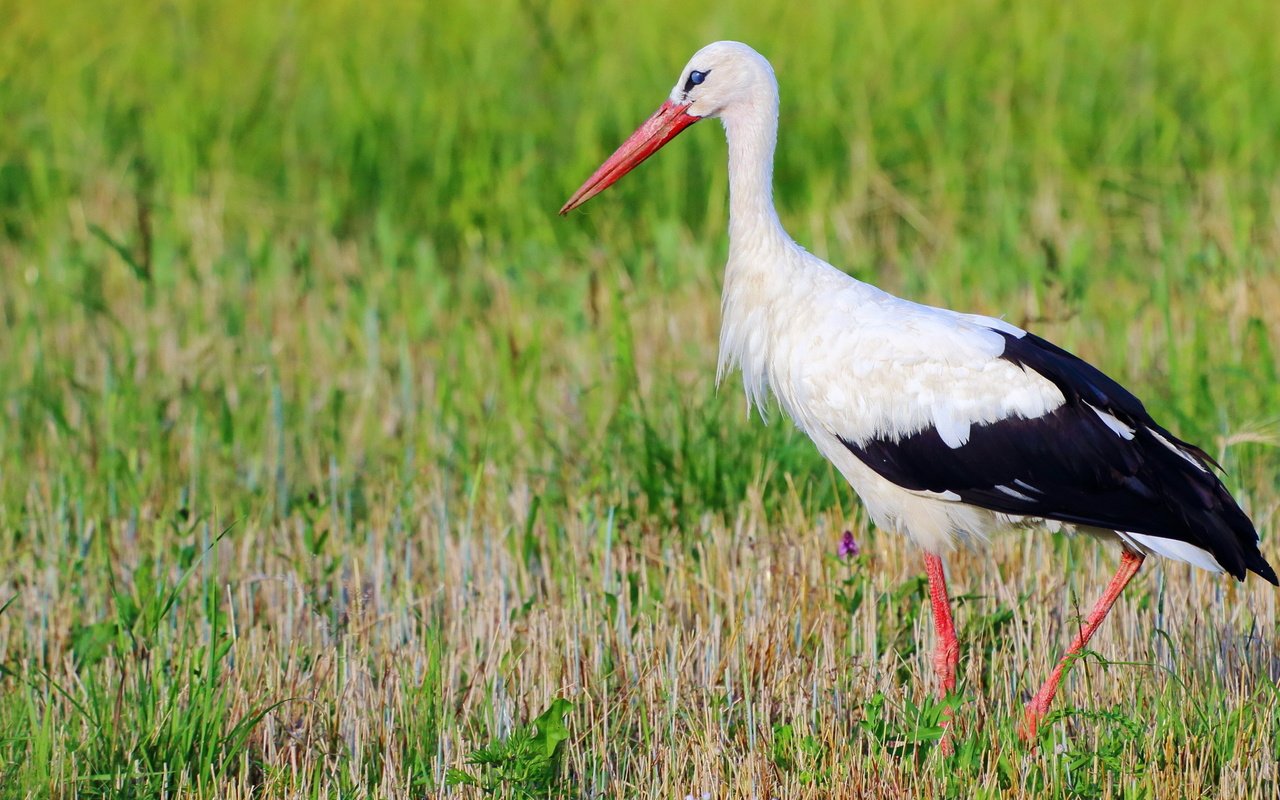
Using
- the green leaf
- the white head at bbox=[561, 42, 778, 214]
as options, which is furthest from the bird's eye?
the green leaf

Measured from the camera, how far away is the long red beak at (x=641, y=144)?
4.14 m

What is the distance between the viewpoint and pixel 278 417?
5.05 m

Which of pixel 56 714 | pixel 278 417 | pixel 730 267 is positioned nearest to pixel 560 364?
pixel 278 417

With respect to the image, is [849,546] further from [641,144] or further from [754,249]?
[641,144]

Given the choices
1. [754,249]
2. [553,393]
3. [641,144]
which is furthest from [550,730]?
[553,393]

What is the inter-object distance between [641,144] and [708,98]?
10.0 inches

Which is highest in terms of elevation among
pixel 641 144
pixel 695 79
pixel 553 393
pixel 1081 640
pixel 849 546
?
pixel 695 79

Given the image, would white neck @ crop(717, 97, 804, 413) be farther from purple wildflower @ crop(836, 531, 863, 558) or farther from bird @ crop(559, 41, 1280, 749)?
purple wildflower @ crop(836, 531, 863, 558)

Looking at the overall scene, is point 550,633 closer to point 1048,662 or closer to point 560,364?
point 1048,662

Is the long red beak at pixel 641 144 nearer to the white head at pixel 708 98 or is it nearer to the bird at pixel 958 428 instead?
the white head at pixel 708 98

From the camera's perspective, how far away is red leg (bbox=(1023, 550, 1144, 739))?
10.8 ft

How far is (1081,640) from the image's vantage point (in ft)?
11.3

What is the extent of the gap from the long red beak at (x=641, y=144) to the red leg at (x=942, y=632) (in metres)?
1.30

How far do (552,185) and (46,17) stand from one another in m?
3.02
